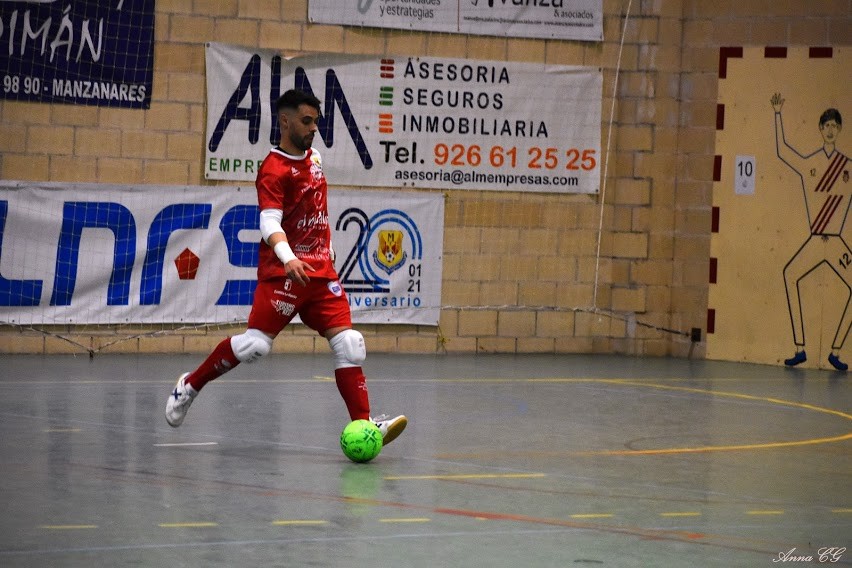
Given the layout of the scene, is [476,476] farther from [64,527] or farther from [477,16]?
[477,16]

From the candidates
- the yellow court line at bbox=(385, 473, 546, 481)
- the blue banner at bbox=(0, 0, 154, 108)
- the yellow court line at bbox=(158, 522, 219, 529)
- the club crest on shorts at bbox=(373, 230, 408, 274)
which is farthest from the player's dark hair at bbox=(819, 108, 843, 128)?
the yellow court line at bbox=(158, 522, 219, 529)

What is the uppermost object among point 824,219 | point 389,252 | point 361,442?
point 824,219

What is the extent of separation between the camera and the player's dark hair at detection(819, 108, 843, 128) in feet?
48.6

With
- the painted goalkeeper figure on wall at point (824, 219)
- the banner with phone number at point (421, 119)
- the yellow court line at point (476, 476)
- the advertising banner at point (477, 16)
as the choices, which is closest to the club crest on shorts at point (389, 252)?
the banner with phone number at point (421, 119)

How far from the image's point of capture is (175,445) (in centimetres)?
802

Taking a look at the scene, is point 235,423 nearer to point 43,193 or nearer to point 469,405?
point 469,405

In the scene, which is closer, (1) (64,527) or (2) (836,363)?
(1) (64,527)

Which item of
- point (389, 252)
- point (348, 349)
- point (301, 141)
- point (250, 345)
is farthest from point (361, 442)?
point (389, 252)

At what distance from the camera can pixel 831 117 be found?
48.7 feet

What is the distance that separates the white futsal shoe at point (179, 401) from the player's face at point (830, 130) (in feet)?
30.0

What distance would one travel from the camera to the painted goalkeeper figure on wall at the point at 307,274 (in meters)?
7.81

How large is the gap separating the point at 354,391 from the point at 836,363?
8.54 m

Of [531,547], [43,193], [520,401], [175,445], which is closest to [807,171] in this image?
[520,401]

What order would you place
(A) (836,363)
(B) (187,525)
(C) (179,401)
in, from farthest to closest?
(A) (836,363)
(C) (179,401)
(B) (187,525)
